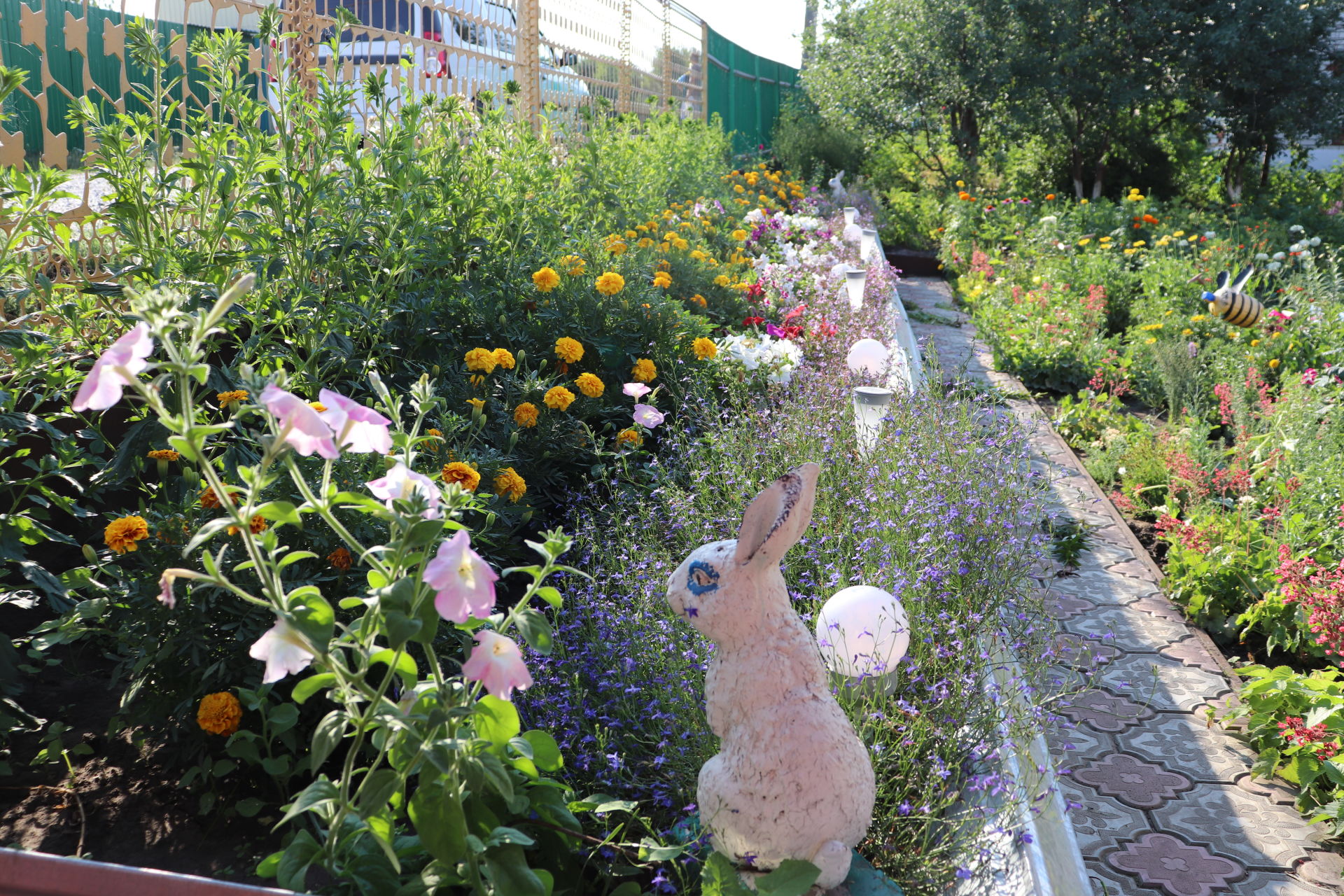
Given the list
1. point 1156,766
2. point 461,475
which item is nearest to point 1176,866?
point 1156,766

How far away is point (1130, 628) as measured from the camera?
3.58 meters

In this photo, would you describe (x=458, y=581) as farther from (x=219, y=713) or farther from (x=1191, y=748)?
(x=1191, y=748)

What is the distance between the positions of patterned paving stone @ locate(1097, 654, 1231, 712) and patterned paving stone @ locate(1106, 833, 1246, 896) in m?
0.63

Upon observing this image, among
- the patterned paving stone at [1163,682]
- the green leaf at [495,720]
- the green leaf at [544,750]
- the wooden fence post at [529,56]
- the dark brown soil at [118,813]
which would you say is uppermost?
the wooden fence post at [529,56]

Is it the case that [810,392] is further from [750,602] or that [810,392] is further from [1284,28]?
[1284,28]

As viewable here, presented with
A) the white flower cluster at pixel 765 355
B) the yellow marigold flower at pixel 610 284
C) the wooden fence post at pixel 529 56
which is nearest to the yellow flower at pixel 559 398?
the yellow marigold flower at pixel 610 284

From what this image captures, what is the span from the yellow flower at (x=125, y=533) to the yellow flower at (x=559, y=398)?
1253mm

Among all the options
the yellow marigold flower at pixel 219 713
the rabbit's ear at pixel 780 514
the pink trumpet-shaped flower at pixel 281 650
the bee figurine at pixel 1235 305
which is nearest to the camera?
the pink trumpet-shaped flower at pixel 281 650

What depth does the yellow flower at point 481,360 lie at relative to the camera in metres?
2.84

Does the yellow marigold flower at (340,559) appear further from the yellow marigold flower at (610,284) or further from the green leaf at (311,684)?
the yellow marigold flower at (610,284)

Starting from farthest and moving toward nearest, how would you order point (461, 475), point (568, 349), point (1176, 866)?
point (568, 349) < point (1176, 866) < point (461, 475)

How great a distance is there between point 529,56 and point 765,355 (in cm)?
384

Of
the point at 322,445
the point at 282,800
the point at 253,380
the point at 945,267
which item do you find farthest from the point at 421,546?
the point at 945,267

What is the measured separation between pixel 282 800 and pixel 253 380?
4.23ft
